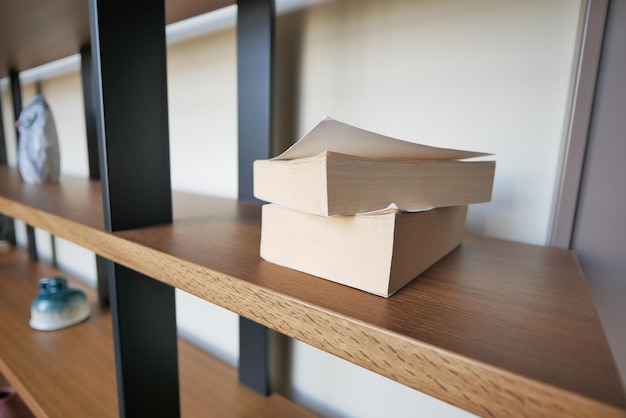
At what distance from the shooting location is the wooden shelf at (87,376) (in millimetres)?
603

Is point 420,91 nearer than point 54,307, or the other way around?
point 420,91

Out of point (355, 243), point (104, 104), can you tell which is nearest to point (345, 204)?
point (355, 243)

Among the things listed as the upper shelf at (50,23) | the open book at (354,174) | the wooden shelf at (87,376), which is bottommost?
the wooden shelf at (87,376)

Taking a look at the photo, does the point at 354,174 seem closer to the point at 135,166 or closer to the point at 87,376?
the point at 135,166

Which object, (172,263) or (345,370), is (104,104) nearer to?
(172,263)

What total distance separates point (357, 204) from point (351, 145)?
0.04 meters

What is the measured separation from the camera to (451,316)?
22 centimetres

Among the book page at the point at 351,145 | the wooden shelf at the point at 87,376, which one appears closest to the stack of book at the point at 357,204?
the book page at the point at 351,145

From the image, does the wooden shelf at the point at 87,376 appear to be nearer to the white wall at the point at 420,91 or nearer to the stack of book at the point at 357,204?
the white wall at the point at 420,91

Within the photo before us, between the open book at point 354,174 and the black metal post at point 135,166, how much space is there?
0.20 metres

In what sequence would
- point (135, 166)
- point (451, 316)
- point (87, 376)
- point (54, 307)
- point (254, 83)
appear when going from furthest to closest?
point (54, 307) < point (87, 376) < point (254, 83) < point (135, 166) < point (451, 316)

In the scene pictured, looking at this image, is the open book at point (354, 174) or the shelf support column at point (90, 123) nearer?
→ the open book at point (354, 174)

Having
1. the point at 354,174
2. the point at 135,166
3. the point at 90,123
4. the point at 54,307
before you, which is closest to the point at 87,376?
the point at 54,307

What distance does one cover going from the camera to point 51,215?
461 mm
